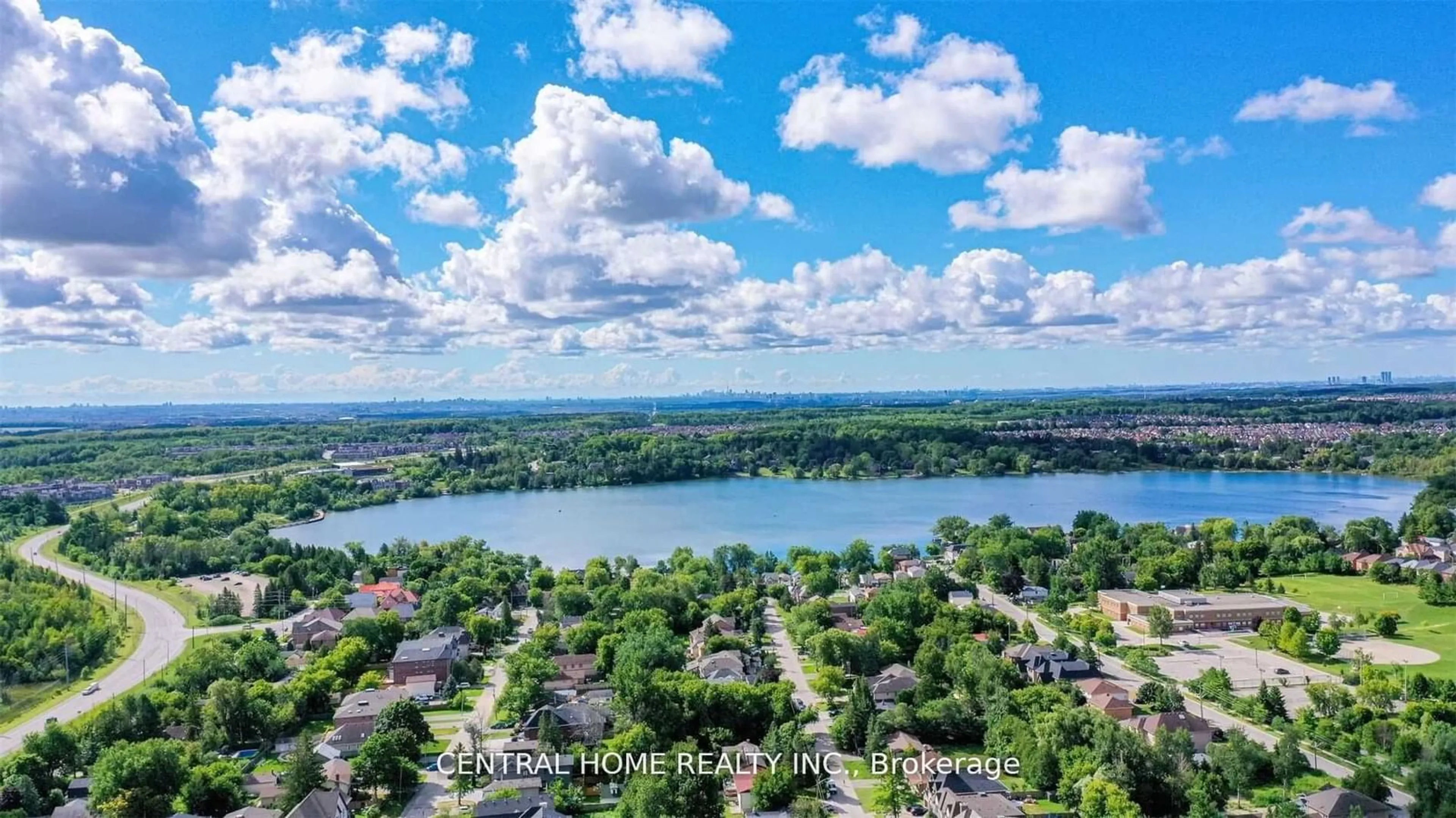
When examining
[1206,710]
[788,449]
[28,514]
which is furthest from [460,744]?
[788,449]

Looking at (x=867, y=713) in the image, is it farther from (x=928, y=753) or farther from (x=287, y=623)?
(x=287, y=623)

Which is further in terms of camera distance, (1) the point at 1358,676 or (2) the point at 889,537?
(2) the point at 889,537

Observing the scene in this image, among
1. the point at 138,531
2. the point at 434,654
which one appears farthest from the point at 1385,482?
the point at 138,531

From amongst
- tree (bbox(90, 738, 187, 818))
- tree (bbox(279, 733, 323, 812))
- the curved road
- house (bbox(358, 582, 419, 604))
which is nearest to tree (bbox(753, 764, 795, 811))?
tree (bbox(279, 733, 323, 812))

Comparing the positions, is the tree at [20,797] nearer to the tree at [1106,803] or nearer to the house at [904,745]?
the house at [904,745]

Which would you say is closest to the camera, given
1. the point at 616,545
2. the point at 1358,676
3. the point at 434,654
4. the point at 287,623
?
the point at 1358,676

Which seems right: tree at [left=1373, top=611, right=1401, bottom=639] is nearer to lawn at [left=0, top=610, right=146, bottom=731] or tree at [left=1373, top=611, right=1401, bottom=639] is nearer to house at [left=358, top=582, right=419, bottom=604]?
house at [left=358, top=582, right=419, bottom=604]

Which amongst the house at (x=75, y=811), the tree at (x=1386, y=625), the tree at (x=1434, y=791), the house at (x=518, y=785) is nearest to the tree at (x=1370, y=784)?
the tree at (x=1434, y=791)
